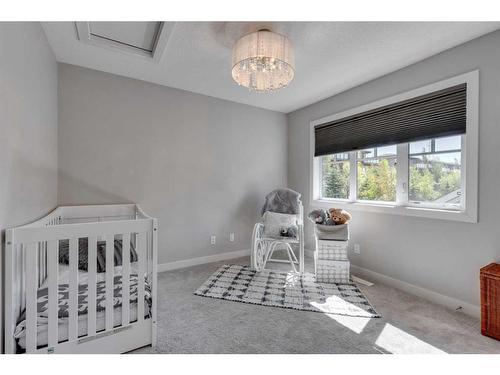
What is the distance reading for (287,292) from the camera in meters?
2.35

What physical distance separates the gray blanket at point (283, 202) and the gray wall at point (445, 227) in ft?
2.49

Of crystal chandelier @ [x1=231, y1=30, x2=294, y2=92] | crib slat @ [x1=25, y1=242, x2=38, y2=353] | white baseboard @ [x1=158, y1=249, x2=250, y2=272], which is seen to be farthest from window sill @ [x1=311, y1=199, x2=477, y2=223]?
crib slat @ [x1=25, y1=242, x2=38, y2=353]

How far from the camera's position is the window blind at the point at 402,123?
2053mm

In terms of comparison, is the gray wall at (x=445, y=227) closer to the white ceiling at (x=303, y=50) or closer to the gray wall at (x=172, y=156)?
the white ceiling at (x=303, y=50)

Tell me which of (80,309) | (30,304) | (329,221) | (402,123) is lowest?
(80,309)

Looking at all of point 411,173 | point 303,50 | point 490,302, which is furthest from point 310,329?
point 303,50

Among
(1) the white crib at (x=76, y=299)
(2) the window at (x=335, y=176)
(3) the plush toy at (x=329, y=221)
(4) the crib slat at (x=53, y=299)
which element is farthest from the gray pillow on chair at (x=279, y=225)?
(4) the crib slat at (x=53, y=299)

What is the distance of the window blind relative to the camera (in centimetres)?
205

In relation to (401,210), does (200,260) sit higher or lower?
lower

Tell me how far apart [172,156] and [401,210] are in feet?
8.73

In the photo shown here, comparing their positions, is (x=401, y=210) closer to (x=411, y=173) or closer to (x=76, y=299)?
(x=411, y=173)
